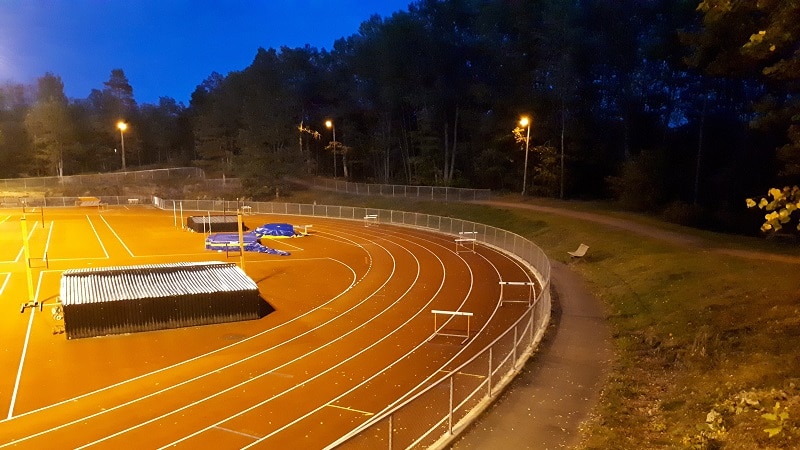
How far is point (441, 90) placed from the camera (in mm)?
60938

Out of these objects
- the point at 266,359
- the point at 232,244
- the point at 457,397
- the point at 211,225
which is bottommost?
the point at 266,359

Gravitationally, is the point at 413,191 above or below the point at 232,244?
above

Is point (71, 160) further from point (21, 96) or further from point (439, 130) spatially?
point (439, 130)

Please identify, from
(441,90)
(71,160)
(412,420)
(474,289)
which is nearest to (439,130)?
(441,90)

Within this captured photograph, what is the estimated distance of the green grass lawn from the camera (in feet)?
31.6

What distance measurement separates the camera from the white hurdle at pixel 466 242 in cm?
3558

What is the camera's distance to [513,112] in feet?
189

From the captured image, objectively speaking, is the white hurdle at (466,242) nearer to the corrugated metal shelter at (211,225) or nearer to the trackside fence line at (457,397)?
the trackside fence line at (457,397)

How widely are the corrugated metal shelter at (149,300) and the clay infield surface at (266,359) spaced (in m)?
0.50

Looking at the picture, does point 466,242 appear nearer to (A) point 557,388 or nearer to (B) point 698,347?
(B) point 698,347

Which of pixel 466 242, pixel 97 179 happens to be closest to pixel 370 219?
pixel 466 242

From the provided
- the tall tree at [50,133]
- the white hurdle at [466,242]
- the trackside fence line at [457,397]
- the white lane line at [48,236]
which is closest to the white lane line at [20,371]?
the trackside fence line at [457,397]

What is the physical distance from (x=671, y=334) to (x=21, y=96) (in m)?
A: 146

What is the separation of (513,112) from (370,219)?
20001 millimetres
